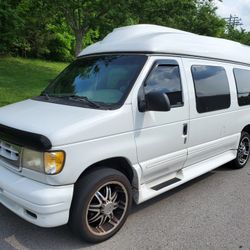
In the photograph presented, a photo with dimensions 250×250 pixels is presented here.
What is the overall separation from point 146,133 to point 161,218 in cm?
111

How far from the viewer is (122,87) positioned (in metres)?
3.99

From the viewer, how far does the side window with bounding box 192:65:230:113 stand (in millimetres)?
4828

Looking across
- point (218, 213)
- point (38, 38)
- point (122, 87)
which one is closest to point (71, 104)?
point (122, 87)

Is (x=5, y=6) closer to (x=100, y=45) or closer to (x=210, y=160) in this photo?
(x=100, y=45)

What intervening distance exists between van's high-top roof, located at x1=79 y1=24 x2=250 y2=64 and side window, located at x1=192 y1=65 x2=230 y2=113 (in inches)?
9.2

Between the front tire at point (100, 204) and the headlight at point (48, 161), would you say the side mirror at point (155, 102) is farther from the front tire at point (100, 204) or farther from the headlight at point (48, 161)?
→ the headlight at point (48, 161)

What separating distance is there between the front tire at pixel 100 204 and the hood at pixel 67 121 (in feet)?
1.50

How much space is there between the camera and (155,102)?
387 centimetres

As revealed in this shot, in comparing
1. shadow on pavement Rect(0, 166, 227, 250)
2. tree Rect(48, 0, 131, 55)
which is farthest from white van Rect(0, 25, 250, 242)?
tree Rect(48, 0, 131, 55)

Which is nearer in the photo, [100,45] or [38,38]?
[100,45]

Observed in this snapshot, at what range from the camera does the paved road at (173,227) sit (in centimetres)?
367

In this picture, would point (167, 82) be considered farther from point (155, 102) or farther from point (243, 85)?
point (243, 85)

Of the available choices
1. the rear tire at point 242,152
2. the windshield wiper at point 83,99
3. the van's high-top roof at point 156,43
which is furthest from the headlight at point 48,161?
the rear tire at point 242,152

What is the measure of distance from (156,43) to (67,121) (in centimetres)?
161
